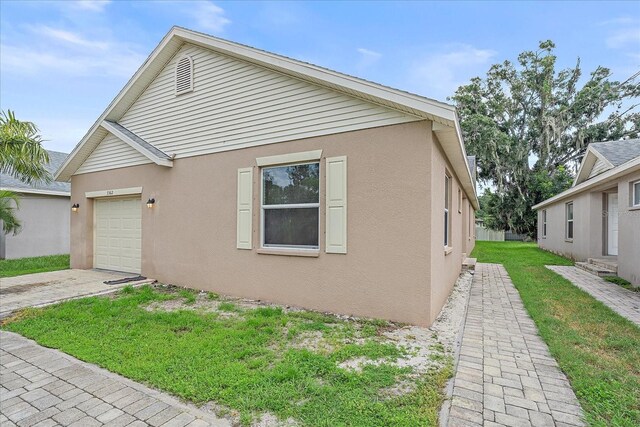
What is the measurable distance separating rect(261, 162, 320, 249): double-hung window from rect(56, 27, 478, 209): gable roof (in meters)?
1.45

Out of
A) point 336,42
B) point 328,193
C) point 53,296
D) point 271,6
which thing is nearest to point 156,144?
point 53,296

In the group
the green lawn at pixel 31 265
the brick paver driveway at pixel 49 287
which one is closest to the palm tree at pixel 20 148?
the green lawn at pixel 31 265

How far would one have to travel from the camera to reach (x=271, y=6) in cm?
985

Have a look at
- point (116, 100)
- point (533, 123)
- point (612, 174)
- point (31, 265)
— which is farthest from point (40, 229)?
point (533, 123)

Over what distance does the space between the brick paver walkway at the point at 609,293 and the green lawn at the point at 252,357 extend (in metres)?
4.40

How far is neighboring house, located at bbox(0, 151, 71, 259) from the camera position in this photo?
40.0 ft

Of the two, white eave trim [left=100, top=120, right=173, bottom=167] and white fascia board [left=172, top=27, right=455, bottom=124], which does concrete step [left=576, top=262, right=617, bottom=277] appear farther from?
white eave trim [left=100, top=120, right=173, bottom=167]

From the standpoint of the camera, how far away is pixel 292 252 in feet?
18.3

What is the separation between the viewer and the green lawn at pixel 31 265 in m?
9.32

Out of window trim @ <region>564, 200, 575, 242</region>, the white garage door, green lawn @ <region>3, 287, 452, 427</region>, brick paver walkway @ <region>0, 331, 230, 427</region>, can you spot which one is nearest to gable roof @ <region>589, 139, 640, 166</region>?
window trim @ <region>564, 200, 575, 242</region>

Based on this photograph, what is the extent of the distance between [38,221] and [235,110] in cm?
1198

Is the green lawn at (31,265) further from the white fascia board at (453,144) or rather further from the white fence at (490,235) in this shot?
the white fence at (490,235)

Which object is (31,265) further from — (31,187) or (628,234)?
(628,234)

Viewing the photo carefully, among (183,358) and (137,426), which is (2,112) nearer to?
(183,358)
